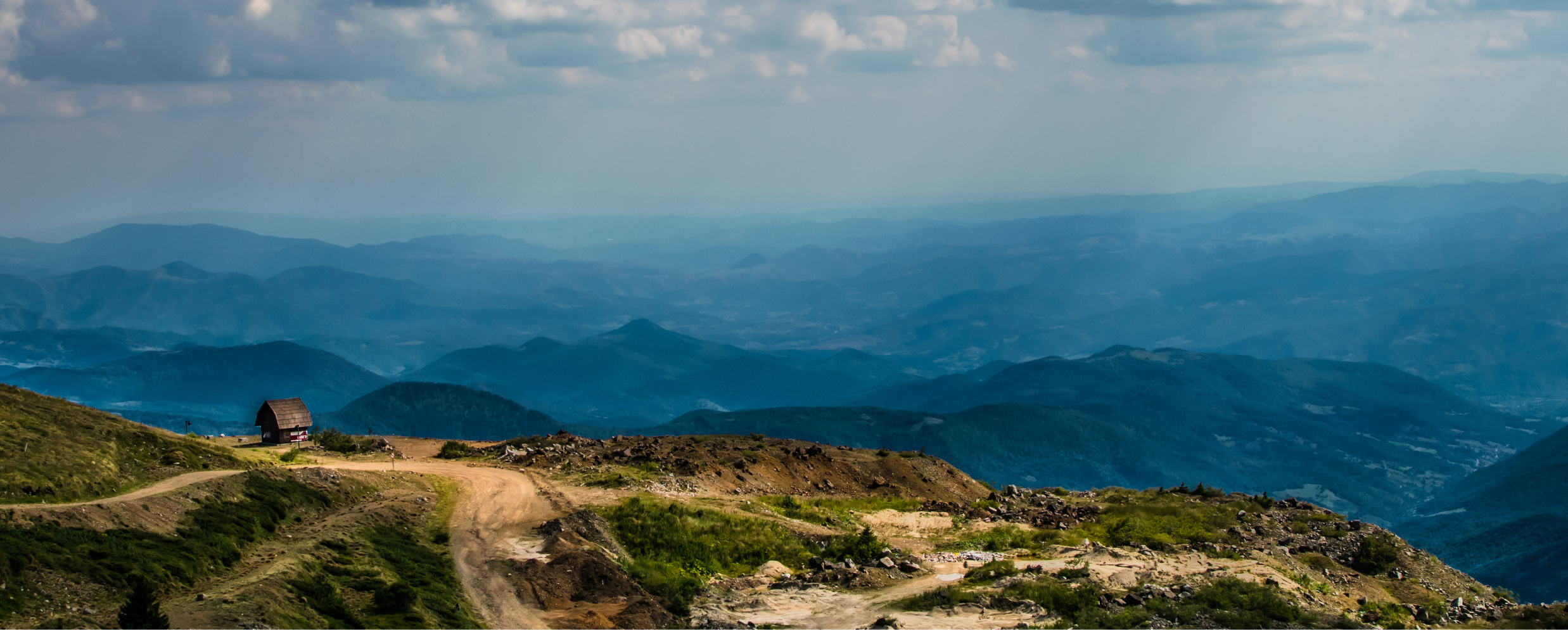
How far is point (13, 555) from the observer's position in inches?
920

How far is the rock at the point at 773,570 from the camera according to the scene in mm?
32281

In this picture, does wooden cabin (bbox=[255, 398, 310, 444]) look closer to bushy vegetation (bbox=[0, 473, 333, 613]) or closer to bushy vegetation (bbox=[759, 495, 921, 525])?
bushy vegetation (bbox=[0, 473, 333, 613])

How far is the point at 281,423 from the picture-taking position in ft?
166

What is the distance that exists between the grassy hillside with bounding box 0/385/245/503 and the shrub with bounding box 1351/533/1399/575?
4301cm

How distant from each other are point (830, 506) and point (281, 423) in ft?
94.8

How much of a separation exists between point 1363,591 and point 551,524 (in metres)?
27.3

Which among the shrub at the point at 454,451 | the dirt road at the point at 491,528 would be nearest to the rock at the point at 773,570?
the dirt road at the point at 491,528

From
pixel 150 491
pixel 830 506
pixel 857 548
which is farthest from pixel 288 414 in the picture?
pixel 857 548

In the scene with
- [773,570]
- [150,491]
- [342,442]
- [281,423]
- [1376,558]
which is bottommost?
[1376,558]

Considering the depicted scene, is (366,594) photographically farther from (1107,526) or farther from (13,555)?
(1107,526)

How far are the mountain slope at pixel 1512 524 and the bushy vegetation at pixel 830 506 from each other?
73.1 meters

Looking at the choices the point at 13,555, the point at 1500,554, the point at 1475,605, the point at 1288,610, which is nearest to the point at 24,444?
the point at 13,555

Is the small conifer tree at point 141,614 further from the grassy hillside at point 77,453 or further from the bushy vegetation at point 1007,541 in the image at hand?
the bushy vegetation at point 1007,541

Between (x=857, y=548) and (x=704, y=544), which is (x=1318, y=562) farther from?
(x=704, y=544)
